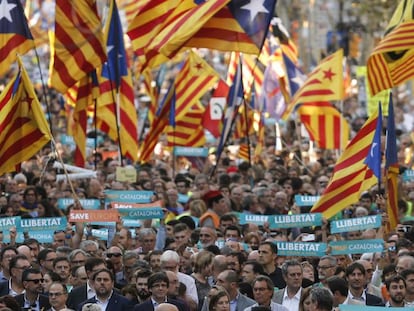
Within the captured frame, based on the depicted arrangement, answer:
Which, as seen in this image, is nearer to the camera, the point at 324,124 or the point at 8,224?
the point at 8,224

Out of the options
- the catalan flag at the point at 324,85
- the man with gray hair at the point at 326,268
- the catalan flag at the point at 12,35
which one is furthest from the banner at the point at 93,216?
the catalan flag at the point at 324,85

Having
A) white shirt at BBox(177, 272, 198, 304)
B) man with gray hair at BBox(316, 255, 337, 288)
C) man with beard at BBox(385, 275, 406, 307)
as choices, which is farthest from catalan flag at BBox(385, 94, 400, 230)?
man with beard at BBox(385, 275, 406, 307)

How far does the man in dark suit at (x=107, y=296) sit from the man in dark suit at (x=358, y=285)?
2.00 m

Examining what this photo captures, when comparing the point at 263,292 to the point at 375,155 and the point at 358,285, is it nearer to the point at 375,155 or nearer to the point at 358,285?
the point at 358,285

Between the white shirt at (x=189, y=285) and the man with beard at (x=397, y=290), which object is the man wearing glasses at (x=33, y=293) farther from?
the man with beard at (x=397, y=290)

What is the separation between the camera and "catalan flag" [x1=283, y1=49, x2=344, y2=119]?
2806cm

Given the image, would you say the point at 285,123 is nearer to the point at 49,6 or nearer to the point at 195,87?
the point at 195,87

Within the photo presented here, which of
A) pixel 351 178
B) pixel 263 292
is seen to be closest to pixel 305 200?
pixel 351 178

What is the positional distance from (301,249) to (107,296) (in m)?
2.86

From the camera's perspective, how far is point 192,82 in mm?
29531

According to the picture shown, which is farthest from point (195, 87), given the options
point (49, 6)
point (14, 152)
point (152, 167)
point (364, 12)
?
point (49, 6)

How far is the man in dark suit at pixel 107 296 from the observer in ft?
53.1

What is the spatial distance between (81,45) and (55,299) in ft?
25.9

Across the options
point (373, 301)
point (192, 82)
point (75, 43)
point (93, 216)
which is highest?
point (75, 43)
